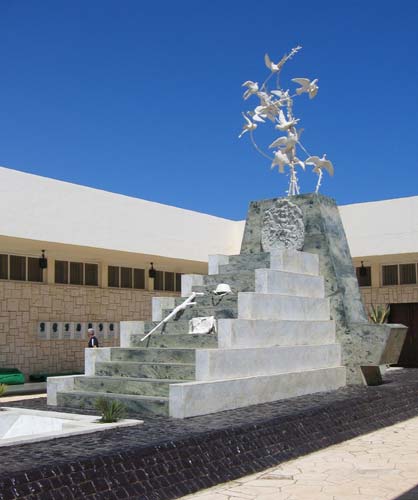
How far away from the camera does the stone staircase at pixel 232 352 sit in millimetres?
8406

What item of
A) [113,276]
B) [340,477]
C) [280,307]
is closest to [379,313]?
[113,276]

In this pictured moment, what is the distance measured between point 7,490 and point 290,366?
5.64m

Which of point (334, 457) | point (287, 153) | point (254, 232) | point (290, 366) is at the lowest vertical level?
point (334, 457)

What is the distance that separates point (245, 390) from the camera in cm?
880

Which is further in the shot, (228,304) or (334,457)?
(228,304)

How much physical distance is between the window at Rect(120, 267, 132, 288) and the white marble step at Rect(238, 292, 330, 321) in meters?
8.08

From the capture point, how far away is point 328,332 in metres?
11.1

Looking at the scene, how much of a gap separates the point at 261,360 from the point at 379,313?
1015 cm

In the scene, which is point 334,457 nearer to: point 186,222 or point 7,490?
point 7,490

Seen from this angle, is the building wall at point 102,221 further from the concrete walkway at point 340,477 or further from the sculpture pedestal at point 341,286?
the concrete walkway at point 340,477

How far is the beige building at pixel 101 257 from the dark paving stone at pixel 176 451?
204 inches

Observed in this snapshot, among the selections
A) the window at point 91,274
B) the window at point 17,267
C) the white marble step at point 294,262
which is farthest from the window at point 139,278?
the white marble step at point 294,262

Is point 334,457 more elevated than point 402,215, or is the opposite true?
point 402,215

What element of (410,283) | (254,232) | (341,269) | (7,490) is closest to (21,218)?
(254,232)
